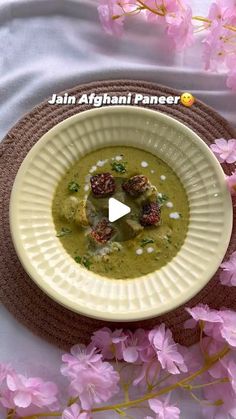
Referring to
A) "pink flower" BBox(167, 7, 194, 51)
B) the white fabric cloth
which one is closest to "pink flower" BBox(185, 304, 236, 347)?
the white fabric cloth

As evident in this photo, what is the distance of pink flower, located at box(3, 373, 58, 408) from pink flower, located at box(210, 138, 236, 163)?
1.57 ft

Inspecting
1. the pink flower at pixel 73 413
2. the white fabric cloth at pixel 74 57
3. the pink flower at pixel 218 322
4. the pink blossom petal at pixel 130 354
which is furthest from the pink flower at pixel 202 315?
the white fabric cloth at pixel 74 57

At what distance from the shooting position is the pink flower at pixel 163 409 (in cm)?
108

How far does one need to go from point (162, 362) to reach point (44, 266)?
0.80 ft

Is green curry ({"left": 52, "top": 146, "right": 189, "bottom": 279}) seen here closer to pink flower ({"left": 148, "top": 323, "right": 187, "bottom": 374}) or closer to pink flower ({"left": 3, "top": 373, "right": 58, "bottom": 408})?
pink flower ({"left": 148, "top": 323, "right": 187, "bottom": 374})

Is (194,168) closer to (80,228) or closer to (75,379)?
(80,228)

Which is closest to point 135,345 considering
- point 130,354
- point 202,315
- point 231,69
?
point 130,354

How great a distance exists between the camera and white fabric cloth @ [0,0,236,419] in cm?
122

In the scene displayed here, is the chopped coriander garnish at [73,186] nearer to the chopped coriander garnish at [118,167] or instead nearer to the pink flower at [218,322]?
the chopped coriander garnish at [118,167]

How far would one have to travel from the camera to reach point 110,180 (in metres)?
1.14

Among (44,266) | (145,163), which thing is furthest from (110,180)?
(44,266)

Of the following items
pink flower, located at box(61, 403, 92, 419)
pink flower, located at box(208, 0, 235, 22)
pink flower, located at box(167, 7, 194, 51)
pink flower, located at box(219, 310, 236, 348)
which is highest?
pink flower, located at box(208, 0, 235, 22)

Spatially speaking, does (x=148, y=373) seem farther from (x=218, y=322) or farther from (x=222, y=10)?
(x=222, y=10)

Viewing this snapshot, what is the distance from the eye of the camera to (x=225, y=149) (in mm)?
1149
